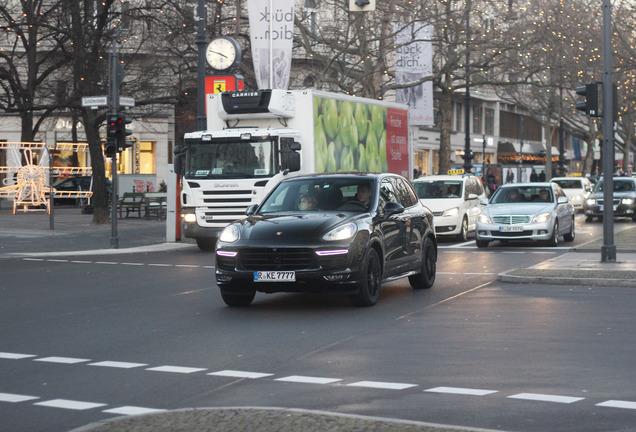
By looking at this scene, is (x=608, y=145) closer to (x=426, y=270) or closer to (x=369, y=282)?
(x=426, y=270)

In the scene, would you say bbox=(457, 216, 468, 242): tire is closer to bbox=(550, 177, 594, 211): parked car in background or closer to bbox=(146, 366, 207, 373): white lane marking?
bbox=(550, 177, 594, 211): parked car in background

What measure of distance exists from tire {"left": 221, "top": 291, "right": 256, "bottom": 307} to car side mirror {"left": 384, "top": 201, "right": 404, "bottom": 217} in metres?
2.04

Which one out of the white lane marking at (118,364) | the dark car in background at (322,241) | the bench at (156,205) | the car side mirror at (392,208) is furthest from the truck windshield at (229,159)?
the white lane marking at (118,364)

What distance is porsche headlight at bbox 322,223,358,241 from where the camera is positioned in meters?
13.3

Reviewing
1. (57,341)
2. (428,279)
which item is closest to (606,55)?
(428,279)

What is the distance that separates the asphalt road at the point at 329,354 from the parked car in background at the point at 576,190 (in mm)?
30528

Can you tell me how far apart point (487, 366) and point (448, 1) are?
101 feet

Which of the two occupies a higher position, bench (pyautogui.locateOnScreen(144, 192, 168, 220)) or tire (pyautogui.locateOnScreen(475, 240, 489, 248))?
bench (pyautogui.locateOnScreen(144, 192, 168, 220))

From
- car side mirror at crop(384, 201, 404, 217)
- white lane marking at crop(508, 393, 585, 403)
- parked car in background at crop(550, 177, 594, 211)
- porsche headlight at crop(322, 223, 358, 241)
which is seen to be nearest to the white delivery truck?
car side mirror at crop(384, 201, 404, 217)

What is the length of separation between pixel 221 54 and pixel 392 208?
17.3 m

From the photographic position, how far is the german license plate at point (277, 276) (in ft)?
43.1

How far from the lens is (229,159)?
24906mm

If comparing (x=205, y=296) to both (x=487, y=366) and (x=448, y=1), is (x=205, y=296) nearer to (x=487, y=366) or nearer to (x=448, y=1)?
(x=487, y=366)

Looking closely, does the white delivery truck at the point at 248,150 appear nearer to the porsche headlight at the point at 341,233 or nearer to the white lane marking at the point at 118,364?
the porsche headlight at the point at 341,233
